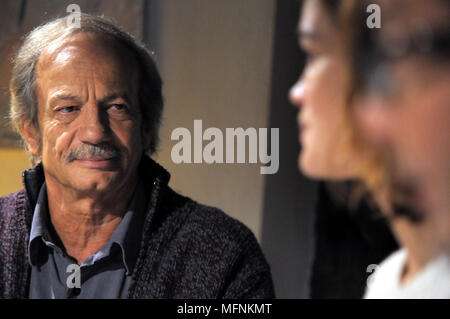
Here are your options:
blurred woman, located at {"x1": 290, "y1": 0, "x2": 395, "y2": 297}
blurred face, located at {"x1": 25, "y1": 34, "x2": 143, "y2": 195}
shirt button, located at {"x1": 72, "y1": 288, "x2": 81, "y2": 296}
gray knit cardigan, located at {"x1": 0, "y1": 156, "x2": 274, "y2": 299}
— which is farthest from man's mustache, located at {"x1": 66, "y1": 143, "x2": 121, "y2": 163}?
blurred woman, located at {"x1": 290, "y1": 0, "x2": 395, "y2": 297}

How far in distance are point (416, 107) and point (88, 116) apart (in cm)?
92

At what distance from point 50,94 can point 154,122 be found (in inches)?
10.1

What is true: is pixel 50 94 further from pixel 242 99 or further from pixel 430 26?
pixel 430 26

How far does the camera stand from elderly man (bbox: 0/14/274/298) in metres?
1.25

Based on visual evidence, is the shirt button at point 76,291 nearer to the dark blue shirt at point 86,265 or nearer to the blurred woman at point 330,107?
the dark blue shirt at point 86,265

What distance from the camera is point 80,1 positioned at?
6.17 feet

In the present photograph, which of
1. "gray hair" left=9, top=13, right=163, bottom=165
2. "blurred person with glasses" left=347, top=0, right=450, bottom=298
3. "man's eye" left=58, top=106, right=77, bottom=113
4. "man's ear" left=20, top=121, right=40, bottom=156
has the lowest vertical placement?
"blurred person with glasses" left=347, top=0, right=450, bottom=298

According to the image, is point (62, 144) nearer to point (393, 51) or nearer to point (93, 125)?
point (93, 125)

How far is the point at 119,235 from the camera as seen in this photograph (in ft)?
4.24

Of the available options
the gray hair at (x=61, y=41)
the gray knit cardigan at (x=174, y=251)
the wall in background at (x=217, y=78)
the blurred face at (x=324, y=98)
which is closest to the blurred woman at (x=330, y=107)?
the blurred face at (x=324, y=98)

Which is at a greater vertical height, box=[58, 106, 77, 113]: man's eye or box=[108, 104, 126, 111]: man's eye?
box=[108, 104, 126, 111]: man's eye

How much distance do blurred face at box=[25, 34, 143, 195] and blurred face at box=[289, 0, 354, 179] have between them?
2.61ft

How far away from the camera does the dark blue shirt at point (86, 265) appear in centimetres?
126

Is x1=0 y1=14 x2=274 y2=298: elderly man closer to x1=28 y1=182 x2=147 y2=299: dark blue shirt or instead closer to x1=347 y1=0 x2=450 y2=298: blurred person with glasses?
x1=28 y1=182 x2=147 y2=299: dark blue shirt
